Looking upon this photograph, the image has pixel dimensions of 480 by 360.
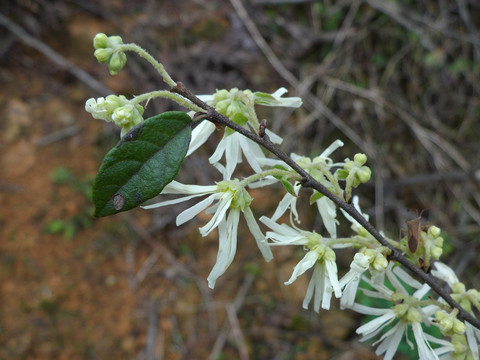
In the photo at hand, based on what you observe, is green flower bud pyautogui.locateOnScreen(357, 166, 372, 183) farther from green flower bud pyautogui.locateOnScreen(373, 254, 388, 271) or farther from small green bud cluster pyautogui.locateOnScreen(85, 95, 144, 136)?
small green bud cluster pyautogui.locateOnScreen(85, 95, 144, 136)

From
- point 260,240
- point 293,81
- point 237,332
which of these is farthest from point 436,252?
point 293,81

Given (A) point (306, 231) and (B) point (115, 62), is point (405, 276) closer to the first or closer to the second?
(A) point (306, 231)

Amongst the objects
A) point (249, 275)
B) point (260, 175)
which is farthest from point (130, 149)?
point (249, 275)

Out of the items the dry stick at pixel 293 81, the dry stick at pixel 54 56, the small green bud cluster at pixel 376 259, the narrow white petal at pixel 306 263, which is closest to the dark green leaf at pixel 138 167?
the narrow white petal at pixel 306 263

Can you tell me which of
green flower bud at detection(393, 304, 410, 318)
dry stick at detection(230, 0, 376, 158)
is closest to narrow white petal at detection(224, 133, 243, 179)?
green flower bud at detection(393, 304, 410, 318)

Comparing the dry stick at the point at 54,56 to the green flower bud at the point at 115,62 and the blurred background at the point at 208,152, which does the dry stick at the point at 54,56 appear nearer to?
the blurred background at the point at 208,152
